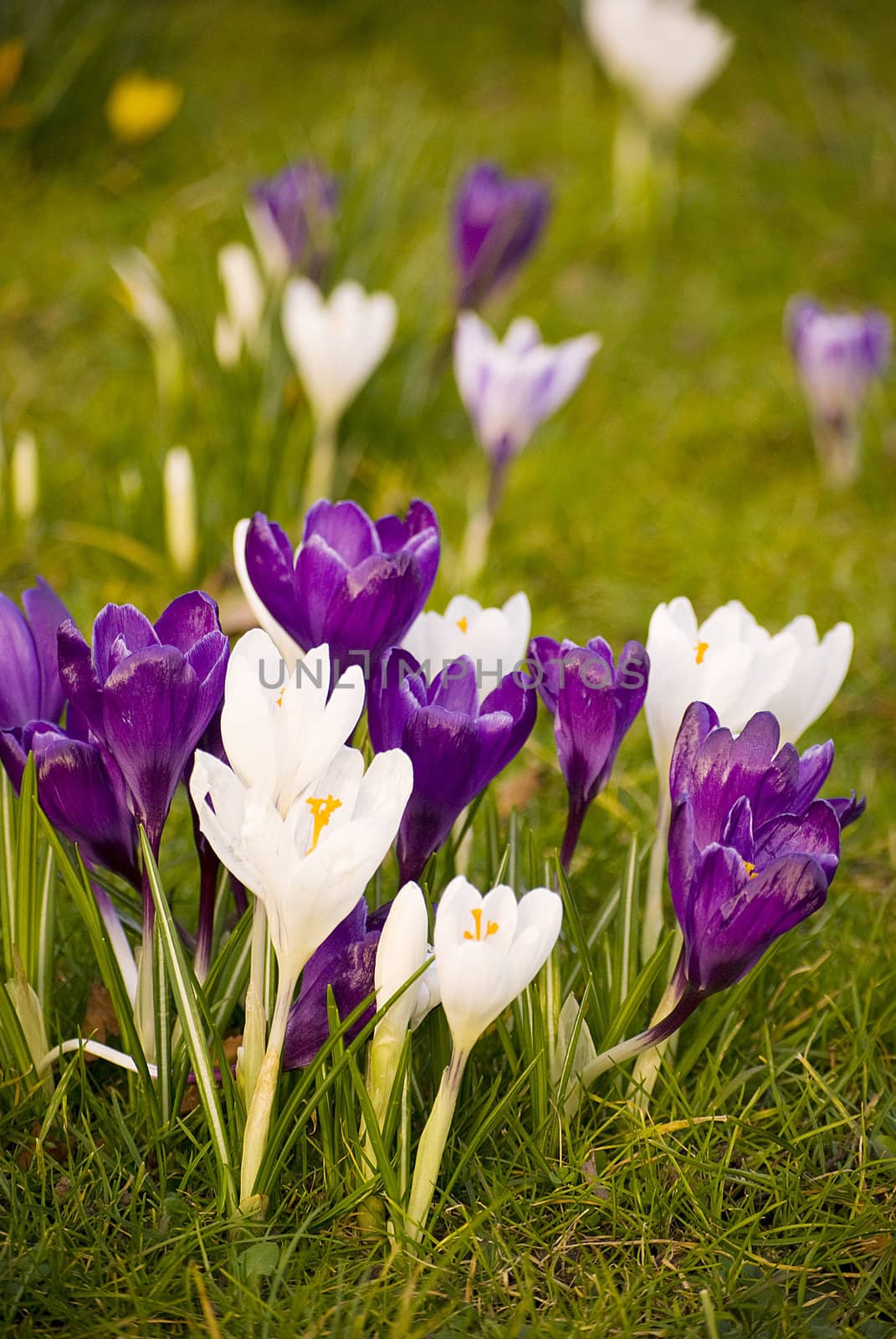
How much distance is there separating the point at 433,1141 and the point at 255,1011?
0.17m

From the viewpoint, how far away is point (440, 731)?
38.3 inches

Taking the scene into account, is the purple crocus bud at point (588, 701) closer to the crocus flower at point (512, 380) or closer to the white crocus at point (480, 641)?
the white crocus at point (480, 641)

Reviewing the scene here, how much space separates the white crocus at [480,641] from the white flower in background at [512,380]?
848 mm

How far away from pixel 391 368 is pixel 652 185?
1526 millimetres

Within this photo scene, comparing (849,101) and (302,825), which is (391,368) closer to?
(302,825)

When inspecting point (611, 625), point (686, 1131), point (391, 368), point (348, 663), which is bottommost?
point (611, 625)

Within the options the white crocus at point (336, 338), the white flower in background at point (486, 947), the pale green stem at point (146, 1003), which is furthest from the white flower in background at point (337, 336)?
the white flower in background at point (486, 947)

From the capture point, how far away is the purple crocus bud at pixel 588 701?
1.04 metres

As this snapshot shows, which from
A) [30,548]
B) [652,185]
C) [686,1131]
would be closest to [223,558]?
[30,548]

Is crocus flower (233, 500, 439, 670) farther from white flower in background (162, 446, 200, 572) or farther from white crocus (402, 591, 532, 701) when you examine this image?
white flower in background (162, 446, 200, 572)

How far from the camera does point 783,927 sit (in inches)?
36.9

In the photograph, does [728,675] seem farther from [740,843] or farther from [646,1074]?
[646,1074]

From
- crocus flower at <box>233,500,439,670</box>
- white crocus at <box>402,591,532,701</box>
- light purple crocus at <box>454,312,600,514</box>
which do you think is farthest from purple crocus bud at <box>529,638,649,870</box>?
light purple crocus at <box>454,312,600,514</box>

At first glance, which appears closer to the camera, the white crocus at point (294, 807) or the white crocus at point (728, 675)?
the white crocus at point (294, 807)
